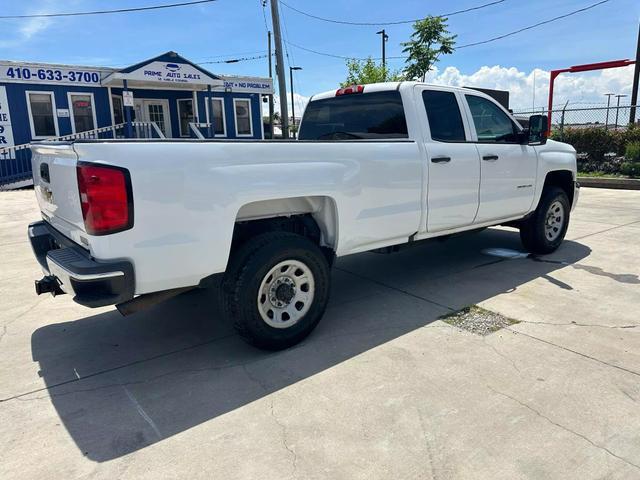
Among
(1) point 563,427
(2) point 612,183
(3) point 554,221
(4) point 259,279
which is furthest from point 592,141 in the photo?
(4) point 259,279

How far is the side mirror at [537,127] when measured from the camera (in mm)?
5648

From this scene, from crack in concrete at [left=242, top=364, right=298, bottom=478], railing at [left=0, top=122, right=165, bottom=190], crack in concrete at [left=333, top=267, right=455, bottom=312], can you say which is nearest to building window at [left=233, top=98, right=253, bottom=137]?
railing at [left=0, top=122, right=165, bottom=190]

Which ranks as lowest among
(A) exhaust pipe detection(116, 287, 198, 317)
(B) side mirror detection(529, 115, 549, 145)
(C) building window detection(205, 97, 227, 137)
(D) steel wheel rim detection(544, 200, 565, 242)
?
(D) steel wheel rim detection(544, 200, 565, 242)

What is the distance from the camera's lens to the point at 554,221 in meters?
6.53

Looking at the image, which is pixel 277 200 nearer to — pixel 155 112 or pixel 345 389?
pixel 345 389

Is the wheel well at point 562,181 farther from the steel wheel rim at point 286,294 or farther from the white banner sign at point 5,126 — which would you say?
the white banner sign at point 5,126

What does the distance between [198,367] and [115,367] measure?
620mm

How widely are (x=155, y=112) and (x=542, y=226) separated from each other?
1912 centimetres

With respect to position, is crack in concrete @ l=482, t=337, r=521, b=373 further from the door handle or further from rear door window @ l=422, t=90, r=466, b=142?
rear door window @ l=422, t=90, r=466, b=142

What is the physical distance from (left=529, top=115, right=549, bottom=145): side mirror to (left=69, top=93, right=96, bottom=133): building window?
1803 cm

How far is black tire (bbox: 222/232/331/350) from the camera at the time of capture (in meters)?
3.44

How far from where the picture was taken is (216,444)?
106 inches

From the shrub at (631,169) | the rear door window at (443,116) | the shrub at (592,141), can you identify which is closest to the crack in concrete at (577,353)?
the rear door window at (443,116)

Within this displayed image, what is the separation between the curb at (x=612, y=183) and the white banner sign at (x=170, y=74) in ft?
46.4
